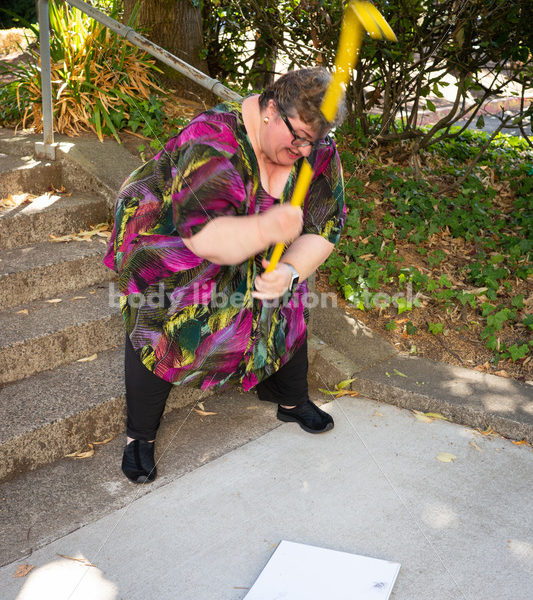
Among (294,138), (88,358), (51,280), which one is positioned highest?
(294,138)

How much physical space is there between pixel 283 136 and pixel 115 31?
6.79 ft

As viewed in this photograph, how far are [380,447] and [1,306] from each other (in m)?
2.00

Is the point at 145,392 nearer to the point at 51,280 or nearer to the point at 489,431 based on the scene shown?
the point at 51,280

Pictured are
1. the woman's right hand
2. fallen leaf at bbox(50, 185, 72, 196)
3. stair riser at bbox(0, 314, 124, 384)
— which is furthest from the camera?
fallen leaf at bbox(50, 185, 72, 196)

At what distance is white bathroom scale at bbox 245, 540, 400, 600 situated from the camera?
209cm

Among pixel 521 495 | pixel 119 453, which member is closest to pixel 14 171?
pixel 119 453

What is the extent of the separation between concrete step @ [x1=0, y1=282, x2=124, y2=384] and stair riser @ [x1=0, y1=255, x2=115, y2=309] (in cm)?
4

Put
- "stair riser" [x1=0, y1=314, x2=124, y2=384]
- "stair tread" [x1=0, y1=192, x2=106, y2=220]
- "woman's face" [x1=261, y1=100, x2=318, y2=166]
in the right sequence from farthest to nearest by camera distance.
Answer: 1. "stair tread" [x1=0, y1=192, x2=106, y2=220]
2. "stair riser" [x1=0, y1=314, x2=124, y2=384]
3. "woman's face" [x1=261, y1=100, x2=318, y2=166]

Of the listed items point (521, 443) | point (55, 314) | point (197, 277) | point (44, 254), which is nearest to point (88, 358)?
point (55, 314)

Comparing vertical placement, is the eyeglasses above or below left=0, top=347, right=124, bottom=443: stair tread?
above

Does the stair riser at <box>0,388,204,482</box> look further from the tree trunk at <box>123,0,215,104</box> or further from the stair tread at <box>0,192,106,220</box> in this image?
the tree trunk at <box>123,0,215,104</box>

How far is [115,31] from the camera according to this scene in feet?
12.1

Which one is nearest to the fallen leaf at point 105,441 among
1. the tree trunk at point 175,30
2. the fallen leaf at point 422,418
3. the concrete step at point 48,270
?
the concrete step at point 48,270

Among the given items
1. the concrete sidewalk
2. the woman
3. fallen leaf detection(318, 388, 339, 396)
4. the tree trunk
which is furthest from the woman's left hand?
the tree trunk
